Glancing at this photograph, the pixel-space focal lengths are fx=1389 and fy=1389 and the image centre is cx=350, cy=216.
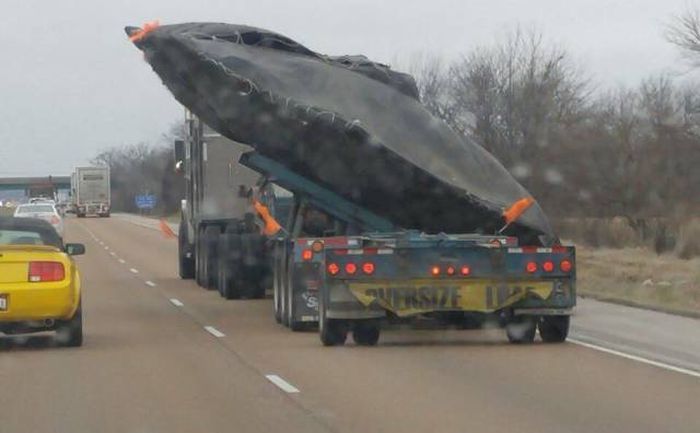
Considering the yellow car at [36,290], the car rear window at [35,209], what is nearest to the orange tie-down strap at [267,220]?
the yellow car at [36,290]

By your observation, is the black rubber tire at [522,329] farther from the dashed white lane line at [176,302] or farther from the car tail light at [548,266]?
the dashed white lane line at [176,302]

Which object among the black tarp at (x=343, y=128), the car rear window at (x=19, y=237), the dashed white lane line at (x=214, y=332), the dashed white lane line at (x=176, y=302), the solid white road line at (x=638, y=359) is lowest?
the dashed white lane line at (x=214, y=332)

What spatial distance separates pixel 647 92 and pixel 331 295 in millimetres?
42361

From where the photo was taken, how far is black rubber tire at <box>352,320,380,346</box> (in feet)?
56.5

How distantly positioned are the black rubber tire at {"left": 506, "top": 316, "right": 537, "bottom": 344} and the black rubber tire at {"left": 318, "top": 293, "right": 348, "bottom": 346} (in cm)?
215

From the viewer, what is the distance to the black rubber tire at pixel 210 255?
28656 mm

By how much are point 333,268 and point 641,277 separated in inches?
632

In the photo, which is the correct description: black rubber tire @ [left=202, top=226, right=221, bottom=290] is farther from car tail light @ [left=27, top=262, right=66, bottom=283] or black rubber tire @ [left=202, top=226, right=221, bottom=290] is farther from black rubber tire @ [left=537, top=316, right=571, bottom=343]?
car tail light @ [left=27, top=262, right=66, bottom=283]

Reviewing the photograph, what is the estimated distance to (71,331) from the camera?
17.2m

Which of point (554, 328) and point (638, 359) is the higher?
point (554, 328)

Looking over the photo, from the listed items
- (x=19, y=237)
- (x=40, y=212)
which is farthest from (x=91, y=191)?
(x=19, y=237)

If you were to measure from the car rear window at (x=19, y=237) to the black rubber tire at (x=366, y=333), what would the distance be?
4172mm

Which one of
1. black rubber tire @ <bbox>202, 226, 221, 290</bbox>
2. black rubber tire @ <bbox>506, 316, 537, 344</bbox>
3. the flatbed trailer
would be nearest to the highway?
black rubber tire @ <bbox>506, 316, 537, 344</bbox>

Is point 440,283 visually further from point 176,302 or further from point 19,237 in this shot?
Result: point 176,302
